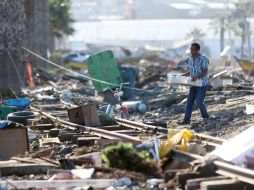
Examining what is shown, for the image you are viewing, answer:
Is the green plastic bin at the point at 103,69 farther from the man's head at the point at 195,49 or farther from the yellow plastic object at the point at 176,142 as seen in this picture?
the yellow plastic object at the point at 176,142

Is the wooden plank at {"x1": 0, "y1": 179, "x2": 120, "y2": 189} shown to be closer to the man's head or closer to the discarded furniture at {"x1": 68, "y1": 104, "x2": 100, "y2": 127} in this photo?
the discarded furniture at {"x1": 68, "y1": 104, "x2": 100, "y2": 127}

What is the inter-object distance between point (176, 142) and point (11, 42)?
60.6 feet

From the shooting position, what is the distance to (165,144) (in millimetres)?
12234

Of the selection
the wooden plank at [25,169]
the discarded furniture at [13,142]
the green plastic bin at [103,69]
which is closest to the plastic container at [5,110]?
the discarded furniture at [13,142]

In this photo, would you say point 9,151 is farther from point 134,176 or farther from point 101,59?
point 101,59

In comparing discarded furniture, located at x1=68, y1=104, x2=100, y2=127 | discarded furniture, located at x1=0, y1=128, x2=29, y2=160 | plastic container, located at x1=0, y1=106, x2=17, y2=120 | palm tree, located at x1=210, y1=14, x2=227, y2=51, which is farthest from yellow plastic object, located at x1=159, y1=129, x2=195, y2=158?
palm tree, located at x1=210, y1=14, x2=227, y2=51

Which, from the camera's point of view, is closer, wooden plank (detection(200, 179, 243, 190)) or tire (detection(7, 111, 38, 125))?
wooden plank (detection(200, 179, 243, 190))

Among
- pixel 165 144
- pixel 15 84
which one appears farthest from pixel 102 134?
pixel 15 84

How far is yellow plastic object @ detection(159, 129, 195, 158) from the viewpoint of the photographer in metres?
12.1

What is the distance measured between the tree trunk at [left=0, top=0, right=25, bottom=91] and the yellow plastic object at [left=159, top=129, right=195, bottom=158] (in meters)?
17.3

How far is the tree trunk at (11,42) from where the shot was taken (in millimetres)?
29750

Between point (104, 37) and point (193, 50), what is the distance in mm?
151307

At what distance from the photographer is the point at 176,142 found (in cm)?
1246

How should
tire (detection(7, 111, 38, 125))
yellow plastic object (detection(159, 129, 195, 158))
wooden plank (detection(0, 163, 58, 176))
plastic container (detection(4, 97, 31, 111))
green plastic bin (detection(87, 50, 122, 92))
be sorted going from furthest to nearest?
green plastic bin (detection(87, 50, 122, 92)) < plastic container (detection(4, 97, 31, 111)) < tire (detection(7, 111, 38, 125)) < yellow plastic object (detection(159, 129, 195, 158)) < wooden plank (detection(0, 163, 58, 176))
